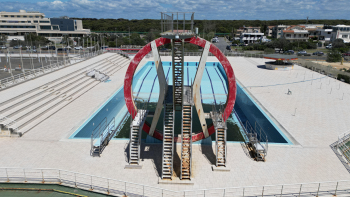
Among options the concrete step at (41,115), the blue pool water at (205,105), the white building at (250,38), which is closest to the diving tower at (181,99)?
the blue pool water at (205,105)

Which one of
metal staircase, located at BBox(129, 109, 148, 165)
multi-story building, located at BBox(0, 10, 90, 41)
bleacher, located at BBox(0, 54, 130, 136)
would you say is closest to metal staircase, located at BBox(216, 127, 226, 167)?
metal staircase, located at BBox(129, 109, 148, 165)

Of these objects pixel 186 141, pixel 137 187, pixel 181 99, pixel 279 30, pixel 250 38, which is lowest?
pixel 137 187

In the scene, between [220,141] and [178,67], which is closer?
[178,67]

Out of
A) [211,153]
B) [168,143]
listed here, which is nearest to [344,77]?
[211,153]

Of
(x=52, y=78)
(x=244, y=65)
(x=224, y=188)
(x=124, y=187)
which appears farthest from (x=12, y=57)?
(x=224, y=188)

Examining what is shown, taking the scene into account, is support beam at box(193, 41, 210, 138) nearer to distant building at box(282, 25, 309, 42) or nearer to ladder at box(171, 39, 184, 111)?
ladder at box(171, 39, 184, 111)

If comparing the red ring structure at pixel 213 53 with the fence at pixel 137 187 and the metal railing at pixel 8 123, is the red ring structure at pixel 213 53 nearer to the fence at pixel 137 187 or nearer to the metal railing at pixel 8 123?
the fence at pixel 137 187

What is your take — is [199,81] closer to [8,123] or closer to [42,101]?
[8,123]
